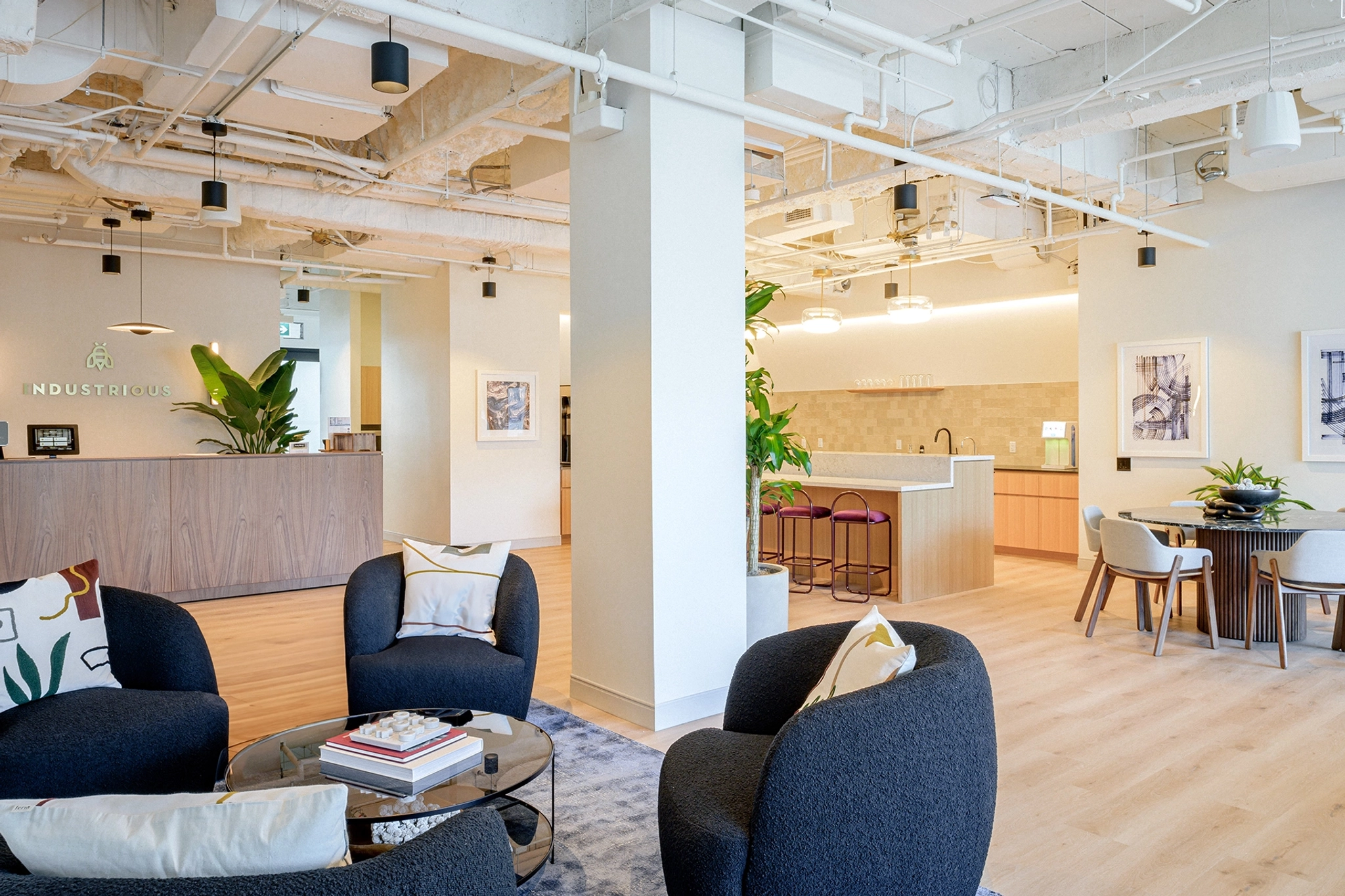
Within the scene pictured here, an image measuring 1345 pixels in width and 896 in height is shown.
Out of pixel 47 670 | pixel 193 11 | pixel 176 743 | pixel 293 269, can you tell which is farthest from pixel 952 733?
pixel 293 269

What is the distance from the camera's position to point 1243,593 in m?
5.69

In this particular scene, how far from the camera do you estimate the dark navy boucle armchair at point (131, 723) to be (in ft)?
8.97

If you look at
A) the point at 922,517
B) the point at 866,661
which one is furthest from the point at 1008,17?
the point at 922,517

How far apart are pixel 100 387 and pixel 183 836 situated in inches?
360

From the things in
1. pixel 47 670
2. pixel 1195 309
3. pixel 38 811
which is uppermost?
pixel 1195 309

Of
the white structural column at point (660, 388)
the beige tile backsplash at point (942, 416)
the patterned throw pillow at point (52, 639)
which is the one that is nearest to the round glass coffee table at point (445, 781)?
the patterned throw pillow at point (52, 639)

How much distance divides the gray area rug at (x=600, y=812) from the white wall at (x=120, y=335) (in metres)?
6.85

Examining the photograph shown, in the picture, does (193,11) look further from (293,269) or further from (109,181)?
(293,269)

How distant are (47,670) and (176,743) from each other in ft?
1.89

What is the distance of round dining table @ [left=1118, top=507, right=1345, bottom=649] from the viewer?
18.3ft

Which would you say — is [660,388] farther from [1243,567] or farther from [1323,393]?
[1323,393]

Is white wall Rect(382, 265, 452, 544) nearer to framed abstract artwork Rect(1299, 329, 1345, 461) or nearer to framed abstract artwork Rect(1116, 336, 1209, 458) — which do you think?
framed abstract artwork Rect(1116, 336, 1209, 458)

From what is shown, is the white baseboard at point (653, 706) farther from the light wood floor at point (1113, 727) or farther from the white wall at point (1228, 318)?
the white wall at point (1228, 318)

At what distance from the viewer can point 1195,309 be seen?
7633 mm
